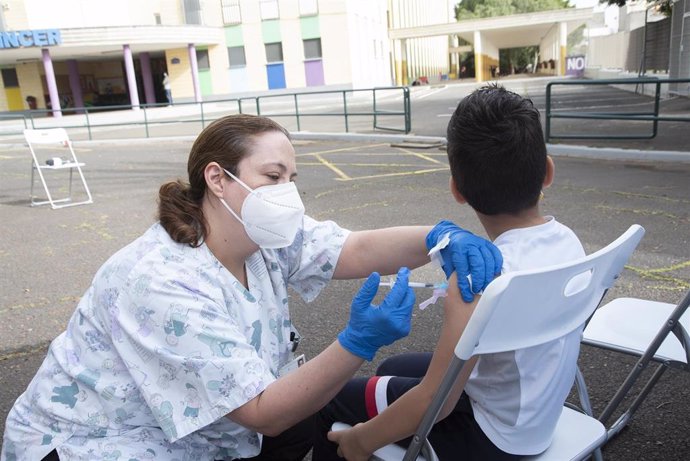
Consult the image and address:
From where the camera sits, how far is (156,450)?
1694 mm

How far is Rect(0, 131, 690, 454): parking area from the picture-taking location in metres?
3.14

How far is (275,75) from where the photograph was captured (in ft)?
120

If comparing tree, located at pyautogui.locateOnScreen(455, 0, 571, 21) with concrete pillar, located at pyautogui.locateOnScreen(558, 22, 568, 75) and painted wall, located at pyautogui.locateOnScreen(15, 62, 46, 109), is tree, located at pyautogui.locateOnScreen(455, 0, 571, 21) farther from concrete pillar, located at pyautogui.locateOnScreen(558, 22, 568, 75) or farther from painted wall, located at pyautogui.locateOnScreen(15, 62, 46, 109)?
painted wall, located at pyautogui.locateOnScreen(15, 62, 46, 109)

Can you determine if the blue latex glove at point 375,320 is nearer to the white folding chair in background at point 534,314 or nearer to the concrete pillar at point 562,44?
the white folding chair in background at point 534,314

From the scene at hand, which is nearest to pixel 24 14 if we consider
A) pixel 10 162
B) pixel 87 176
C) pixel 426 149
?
pixel 10 162

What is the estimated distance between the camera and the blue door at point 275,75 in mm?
36625

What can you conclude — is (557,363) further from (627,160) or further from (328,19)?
(328,19)

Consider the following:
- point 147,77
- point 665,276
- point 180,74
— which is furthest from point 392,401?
point 147,77

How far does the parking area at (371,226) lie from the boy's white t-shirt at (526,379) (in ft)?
3.80

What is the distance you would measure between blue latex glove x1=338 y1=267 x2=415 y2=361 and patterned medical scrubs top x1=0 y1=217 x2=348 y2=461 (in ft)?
0.95

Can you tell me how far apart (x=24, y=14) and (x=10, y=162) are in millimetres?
23869

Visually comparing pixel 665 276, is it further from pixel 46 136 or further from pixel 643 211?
pixel 46 136

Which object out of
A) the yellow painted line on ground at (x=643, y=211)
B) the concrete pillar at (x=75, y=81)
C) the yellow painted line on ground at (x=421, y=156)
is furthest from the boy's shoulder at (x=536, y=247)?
the concrete pillar at (x=75, y=81)

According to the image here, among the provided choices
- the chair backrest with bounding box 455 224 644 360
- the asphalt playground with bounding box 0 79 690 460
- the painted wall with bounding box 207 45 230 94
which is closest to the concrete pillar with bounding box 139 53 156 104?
the painted wall with bounding box 207 45 230 94
